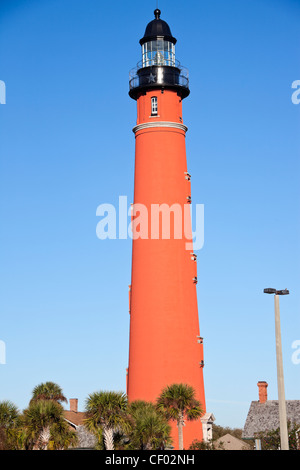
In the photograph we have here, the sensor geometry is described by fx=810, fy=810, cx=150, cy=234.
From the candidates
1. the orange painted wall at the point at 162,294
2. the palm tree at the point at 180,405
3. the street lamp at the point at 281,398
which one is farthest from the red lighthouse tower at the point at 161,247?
the street lamp at the point at 281,398

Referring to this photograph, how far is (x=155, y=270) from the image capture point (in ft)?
187

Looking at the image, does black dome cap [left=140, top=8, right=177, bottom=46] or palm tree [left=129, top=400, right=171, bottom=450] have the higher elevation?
black dome cap [left=140, top=8, right=177, bottom=46]

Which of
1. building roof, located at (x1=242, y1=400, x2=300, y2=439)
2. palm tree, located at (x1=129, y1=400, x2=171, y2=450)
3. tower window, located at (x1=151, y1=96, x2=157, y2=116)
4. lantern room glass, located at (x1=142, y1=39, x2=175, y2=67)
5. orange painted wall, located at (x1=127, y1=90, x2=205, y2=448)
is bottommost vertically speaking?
palm tree, located at (x1=129, y1=400, x2=171, y2=450)

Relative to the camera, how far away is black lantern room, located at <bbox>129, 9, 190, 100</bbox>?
198 ft

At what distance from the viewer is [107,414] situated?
46.4 metres

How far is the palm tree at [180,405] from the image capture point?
50.8m

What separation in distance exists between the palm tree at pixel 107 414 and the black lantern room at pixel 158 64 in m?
24.4

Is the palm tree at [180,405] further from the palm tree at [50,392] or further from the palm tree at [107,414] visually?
the palm tree at [50,392]

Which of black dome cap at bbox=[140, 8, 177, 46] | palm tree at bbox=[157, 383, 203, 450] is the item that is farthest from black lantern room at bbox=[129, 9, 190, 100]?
palm tree at bbox=[157, 383, 203, 450]

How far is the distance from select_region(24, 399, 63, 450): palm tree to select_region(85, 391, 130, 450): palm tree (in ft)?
6.60

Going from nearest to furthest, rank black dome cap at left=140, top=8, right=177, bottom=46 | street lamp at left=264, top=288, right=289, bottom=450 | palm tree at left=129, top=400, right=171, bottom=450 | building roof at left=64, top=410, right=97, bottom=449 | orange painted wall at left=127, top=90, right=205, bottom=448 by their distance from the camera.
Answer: street lamp at left=264, top=288, right=289, bottom=450, palm tree at left=129, top=400, right=171, bottom=450, orange painted wall at left=127, top=90, right=205, bottom=448, black dome cap at left=140, top=8, right=177, bottom=46, building roof at left=64, top=410, right=97, bottom=449

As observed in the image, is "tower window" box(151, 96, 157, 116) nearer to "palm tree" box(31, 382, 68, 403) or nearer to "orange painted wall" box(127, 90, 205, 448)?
"orange painted wall" box(127, 90, 205, 448)

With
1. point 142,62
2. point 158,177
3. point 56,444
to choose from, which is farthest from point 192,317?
point 142,62
